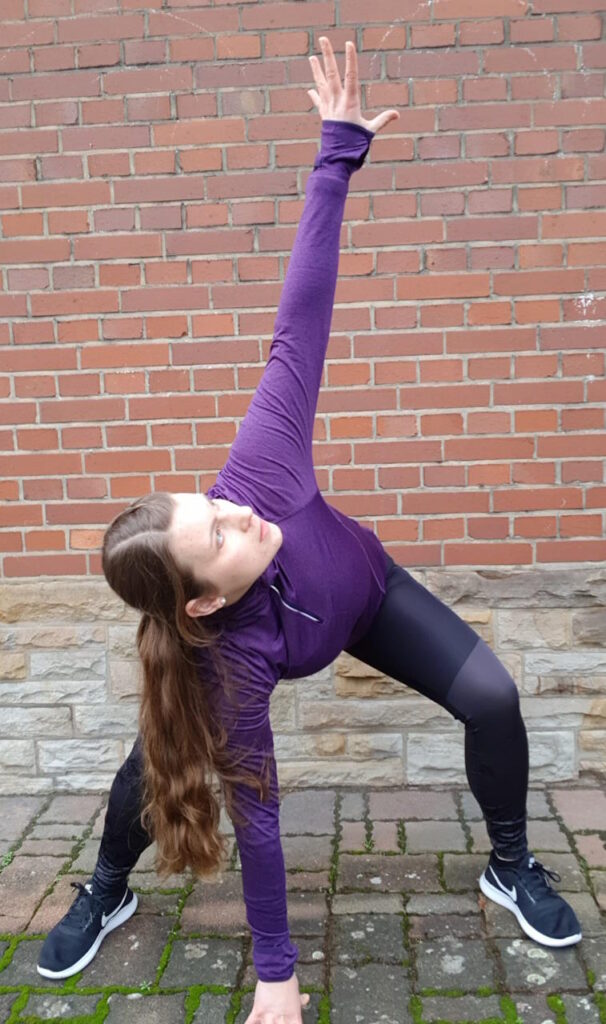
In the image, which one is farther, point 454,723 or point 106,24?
point 454,723

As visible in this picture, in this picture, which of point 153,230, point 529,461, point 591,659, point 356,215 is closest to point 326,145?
point 356,215

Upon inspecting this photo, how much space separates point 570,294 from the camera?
3193 mm

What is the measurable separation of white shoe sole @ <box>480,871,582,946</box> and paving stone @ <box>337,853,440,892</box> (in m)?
0.17

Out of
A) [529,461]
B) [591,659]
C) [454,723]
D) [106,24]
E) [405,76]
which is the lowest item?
[454,723]

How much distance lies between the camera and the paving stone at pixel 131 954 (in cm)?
235

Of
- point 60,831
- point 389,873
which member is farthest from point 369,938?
point 60,831

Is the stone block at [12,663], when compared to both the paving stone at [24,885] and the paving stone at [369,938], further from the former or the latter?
the paving stone at [369,938]

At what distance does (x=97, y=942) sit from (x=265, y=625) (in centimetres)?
114

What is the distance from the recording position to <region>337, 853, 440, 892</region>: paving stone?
272cm

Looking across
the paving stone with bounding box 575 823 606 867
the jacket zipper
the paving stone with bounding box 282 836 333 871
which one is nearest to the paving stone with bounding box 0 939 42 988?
the paving stone with bounding box 282 836 333 871

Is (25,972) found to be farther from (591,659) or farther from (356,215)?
(356,215)

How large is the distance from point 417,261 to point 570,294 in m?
0.57

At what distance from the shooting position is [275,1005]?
1975 millimetres

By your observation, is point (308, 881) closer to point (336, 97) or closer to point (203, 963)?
point (203, 963)
